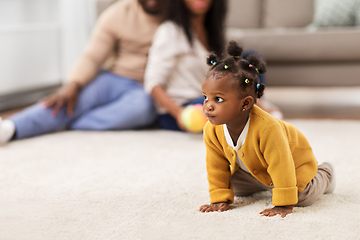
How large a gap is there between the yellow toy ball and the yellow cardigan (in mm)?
629

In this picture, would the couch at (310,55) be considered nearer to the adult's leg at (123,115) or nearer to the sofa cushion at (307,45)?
the sofa cushion at (307,45)

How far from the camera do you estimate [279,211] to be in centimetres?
74

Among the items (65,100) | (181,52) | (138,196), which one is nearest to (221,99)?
(138,196)

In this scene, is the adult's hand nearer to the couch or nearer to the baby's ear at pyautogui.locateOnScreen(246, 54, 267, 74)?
the couch

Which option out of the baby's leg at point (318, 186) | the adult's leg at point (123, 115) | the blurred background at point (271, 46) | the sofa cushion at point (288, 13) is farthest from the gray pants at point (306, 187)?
the sofa cushion at point (288, 13)

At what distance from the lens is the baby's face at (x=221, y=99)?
694mm

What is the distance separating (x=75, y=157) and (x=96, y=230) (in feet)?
1.90

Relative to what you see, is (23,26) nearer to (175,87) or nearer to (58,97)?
(58,97)

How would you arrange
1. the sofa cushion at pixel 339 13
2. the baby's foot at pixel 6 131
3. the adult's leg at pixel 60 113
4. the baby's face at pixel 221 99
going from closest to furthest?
the baby's face at pixel 221 99, the baby's foot at pixel 6 131, the adult's leg at pixel 60 113, the sofa cushion at pixel 339 13

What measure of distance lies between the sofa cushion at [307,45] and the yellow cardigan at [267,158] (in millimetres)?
1243

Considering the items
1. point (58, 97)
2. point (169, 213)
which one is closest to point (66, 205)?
point (169, 213)

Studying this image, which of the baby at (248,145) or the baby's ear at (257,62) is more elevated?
the baby's ear at (257,62)

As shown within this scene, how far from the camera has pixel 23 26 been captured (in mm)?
2469

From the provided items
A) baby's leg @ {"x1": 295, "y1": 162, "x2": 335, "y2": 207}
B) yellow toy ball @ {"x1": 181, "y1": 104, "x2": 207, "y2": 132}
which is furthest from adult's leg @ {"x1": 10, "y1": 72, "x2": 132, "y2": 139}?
baby's leg @ {"x1": 295, "y1": 162, "x2": 335, "y2": 207}
